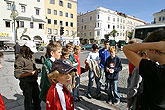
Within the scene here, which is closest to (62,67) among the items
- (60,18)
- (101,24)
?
(60,18)

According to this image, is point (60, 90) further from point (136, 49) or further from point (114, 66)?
point (114, 66)

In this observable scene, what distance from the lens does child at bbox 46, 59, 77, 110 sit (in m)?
1.50

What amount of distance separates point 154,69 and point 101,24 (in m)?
46.0

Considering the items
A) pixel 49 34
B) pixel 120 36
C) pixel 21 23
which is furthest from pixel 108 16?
pixel 21 23

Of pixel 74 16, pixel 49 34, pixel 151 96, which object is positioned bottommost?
pixel 151 96

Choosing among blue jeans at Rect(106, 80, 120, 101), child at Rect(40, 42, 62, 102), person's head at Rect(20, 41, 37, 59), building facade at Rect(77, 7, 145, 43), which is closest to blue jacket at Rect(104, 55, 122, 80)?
blue jeans at Rect(106, 80, 120, 101)

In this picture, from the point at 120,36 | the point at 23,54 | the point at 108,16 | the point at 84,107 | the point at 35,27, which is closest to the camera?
the point at 23,54

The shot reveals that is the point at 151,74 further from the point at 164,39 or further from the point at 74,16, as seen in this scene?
the point at 74,16

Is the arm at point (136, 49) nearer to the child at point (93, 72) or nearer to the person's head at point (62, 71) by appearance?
the person's head at point (62, 71)

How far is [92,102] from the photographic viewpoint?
3.57 meters

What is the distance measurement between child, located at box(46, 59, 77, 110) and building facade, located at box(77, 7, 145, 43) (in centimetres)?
4118

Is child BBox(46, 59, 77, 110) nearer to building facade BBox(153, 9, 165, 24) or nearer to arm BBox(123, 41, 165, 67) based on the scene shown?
arm BBox(123, 41, 165, 67)

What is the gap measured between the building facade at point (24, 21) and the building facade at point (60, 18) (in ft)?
10.6

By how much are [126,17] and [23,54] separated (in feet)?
197
